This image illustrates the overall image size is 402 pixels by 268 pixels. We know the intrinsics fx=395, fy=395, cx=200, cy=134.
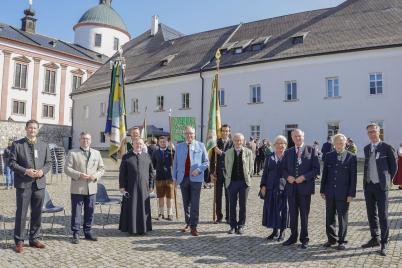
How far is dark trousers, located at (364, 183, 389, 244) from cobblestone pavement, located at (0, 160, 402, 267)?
33cm

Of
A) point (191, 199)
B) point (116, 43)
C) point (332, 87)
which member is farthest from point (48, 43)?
point (191, 199)

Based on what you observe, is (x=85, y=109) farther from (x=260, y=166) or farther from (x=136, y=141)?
(x=136, y=141)

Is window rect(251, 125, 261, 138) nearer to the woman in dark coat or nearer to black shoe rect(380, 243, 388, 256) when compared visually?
the woman in dark coat

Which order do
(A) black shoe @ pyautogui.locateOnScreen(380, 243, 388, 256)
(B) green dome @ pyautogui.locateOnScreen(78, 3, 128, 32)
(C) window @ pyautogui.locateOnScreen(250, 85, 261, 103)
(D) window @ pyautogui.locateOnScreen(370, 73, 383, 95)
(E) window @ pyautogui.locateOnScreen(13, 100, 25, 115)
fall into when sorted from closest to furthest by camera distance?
1. (A) black shoe @ pyautogui.locateOnScreen(380, 243, 388, 256)
2. (D) window @ pyautogui.locateOnScreen(370, 73, 383, 95)
3. (C) window @ pyautogui.locateOnScreen(250, 85, 261, 103)
4. (E) window @ pyautogui.locateOnScreen(13, 100, 25, 115)
5. (B) green dome @ pyautogui.locateOnScreen(78, 3, 128, 32)

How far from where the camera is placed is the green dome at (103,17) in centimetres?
5409

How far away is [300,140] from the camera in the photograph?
6625mm

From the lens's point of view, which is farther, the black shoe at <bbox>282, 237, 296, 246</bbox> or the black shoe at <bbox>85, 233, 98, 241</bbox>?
the black shoe at <bbox>85, 233, 98, 241</bbox>

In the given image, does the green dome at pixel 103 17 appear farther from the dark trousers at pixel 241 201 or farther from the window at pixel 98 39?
the dark trousers at pixel 241 201

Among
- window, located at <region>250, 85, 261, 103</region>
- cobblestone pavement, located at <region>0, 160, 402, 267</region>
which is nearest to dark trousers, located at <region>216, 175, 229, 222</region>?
cobblestone pavement, located at <region>0, 160, 402, 267</region>

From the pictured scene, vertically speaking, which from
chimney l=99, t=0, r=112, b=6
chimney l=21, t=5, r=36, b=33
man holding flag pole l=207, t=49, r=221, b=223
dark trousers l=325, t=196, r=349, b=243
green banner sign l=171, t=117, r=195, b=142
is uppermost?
chimney l=99, t=0, r=112, b=6

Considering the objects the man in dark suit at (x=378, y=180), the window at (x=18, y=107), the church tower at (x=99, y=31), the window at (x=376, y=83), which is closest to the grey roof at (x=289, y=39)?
the window at (x=376, y=83)

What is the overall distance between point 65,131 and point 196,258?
38842 millimetres

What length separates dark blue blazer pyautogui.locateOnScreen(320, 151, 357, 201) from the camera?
6375mm

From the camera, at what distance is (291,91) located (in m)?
25.6
